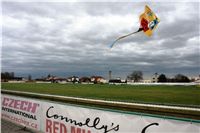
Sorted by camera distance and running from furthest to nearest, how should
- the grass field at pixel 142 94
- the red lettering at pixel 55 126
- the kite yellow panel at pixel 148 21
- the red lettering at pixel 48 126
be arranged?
the grass field at pixel 142 94, the kite yellow panel at pixel 148 21, the red lettering at pixel 48 126, the red lettering at pixel 55 126

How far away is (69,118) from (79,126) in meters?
0.64

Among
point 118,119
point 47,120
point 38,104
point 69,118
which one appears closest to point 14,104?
point 38,104

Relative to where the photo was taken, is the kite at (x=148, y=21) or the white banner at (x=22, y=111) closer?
the white banner at (x=22, y=111)

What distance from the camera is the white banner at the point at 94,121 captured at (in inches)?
254

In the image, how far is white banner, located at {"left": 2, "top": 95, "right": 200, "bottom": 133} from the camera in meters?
6.44

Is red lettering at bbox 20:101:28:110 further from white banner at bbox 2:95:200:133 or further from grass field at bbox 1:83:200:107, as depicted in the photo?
grass field at bbox 1:83:200:107

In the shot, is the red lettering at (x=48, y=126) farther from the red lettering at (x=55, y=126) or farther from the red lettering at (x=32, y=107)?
the red lettering at (x=32, y=107)

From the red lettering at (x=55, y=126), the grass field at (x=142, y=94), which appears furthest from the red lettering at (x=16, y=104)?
the grass field at (x=142, y=94)

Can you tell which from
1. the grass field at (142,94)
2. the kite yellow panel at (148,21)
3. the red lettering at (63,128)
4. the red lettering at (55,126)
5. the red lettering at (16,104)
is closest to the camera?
the red lettering at (63,128)

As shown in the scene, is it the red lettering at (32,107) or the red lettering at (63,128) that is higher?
the red lettering at (32,107)

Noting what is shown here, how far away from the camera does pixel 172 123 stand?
6.36 meters

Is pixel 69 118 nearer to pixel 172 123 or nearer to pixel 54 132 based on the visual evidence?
pixel 54 132

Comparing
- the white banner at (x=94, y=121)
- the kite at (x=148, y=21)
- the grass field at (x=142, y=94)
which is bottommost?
the grass field at (x=142, y=94)

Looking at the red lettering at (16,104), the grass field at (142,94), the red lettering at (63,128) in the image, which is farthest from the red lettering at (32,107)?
the grass field at (142,94)
